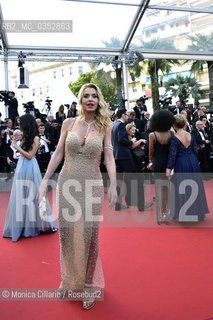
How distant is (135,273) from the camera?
3326mm

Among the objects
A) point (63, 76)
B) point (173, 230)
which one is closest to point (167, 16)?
point (173, 230)

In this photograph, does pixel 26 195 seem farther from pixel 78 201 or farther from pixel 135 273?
pixel 78 201

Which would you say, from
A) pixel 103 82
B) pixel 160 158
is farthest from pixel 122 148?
pixel 103 82

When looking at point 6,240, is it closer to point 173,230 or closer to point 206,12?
point 173,230

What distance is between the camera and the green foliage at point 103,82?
24.6 metres

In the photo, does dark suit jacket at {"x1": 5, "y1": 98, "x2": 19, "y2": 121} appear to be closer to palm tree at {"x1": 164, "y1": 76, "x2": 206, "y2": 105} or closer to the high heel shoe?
the high heel shoe

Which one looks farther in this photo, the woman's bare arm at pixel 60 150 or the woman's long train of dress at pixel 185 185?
the woman's long train of dress at pixel 185 185

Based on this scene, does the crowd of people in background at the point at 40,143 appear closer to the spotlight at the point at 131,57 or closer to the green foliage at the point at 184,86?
the spotlight at the point at 131,57

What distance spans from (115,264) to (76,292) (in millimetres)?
857

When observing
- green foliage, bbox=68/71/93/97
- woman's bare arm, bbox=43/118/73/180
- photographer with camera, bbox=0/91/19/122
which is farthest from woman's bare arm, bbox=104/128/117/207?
green foliage, bbox=68/71/93/97

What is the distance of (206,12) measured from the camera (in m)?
12.2

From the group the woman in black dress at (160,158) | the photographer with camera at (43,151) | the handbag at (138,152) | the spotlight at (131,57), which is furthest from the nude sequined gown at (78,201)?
the spotlight at (131,57)

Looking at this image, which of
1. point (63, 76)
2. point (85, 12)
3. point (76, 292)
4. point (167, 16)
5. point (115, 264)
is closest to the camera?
point (76, 292)

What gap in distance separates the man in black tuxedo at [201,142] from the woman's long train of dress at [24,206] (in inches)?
202
